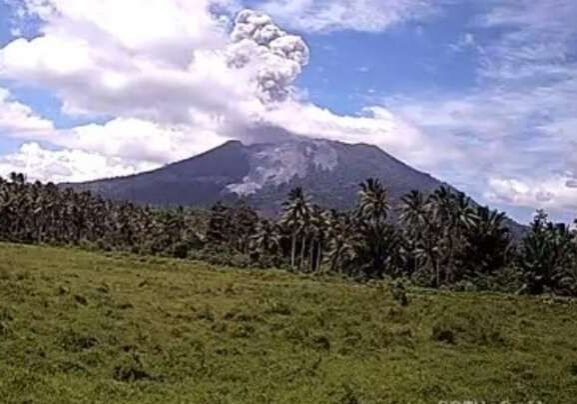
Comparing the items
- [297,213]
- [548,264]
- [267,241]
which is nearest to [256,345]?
[548,264]

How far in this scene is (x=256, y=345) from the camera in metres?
30.1

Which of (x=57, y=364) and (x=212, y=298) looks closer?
(x=57, y=364)

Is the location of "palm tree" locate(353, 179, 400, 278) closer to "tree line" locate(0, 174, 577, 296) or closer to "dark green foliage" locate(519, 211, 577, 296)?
"tree line" locate(0, 174, 577, 296)

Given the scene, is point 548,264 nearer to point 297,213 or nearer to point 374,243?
point 374,243

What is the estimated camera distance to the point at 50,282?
134 ft

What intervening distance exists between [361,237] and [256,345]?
223 ft

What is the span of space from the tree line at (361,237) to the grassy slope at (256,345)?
36923 millimetres

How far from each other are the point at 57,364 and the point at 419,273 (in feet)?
234

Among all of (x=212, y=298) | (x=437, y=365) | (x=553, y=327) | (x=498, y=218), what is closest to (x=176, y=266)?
(x=212, y=298)

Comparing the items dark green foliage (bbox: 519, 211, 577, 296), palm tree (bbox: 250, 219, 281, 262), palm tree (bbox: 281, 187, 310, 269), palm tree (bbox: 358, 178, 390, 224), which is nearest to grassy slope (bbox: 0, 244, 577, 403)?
dark green foliage (bbox: 519, 211, 577, 296)

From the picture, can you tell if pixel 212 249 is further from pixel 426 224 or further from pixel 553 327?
pixel 553 327

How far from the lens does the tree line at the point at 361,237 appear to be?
277 feet

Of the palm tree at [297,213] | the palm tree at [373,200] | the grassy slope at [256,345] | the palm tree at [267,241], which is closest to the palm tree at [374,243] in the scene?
the palm tree at [373,200]

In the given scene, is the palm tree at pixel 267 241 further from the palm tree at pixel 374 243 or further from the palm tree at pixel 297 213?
the palm tree at pixel 374 243
